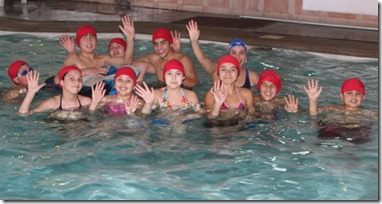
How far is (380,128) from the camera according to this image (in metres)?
7.11

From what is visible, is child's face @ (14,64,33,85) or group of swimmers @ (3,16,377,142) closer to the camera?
group of swimmers @ (3,16,377,142)

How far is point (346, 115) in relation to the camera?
7.72 m

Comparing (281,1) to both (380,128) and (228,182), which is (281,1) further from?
(228,182)

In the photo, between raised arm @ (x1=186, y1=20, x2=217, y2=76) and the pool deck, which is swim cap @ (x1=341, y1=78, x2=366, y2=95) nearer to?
raised arm @ (x1=186, y1=20, x2=217, y2=76)

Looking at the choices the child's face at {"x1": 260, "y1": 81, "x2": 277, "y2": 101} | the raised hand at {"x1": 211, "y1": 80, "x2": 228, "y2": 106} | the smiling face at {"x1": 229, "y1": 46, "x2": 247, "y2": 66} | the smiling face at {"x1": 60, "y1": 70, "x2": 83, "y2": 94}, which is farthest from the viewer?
the smiling face at {"x1": 229, "y1": 46, "x2": 247, "y2": 66}

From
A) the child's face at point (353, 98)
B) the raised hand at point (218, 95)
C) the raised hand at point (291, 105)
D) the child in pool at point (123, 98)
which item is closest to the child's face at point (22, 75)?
the child in pool at point (123, 98)

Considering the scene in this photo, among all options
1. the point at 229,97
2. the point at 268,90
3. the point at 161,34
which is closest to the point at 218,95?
the point at 229,97

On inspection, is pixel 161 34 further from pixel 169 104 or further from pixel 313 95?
pixel 313 95

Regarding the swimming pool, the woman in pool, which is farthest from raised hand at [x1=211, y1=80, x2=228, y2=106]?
the woman in pool

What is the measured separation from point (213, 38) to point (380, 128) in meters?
4.86

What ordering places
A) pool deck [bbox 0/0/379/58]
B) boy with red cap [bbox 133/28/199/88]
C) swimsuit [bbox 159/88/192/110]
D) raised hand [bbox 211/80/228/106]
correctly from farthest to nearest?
pool deck [bbox 0/0/379/58]
boy with red cap [bbox 133/28/199/88]
swimsuit [bbox 159/88/192/110]
raised hand [bbox 211/80/228/106]

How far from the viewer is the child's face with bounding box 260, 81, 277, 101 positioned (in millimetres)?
7914

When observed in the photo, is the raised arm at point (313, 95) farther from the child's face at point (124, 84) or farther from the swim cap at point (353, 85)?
the child's face at point (124, 84)

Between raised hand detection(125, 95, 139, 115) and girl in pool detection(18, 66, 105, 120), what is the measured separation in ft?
0.90
